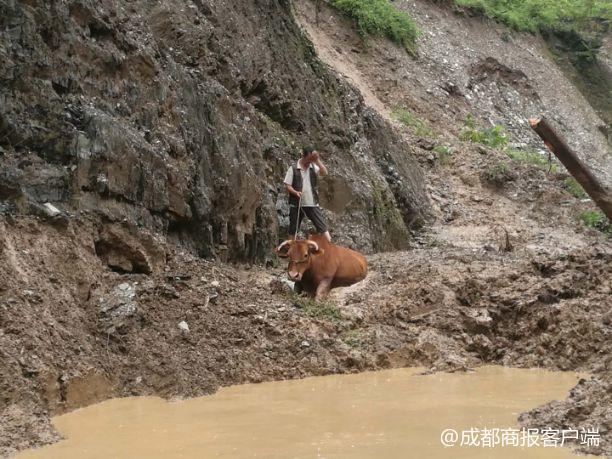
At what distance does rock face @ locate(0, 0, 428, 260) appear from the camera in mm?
9805

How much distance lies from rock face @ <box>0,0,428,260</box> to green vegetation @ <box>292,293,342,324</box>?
1.97 metres

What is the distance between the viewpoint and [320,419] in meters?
7.34

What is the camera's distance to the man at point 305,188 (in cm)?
1283

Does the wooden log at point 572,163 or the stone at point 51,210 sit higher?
the wooden log at point 572,163

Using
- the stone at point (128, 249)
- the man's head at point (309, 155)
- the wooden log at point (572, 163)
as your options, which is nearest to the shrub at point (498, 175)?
the man's head at point (309, 155)

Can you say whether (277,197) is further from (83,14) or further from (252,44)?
(83,14)

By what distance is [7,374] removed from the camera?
724 centimetres

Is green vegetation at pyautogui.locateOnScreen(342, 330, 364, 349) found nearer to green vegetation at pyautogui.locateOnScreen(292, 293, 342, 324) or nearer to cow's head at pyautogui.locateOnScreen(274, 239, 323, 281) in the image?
green vegetation at pyautogui.locateOnScreen(292, 293, 342, 324)

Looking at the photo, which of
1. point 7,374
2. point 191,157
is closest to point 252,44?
point 191,157

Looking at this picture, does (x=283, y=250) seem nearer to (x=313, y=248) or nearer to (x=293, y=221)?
(x=313, y=248)

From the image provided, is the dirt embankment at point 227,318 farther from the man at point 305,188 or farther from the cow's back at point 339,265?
the man at point 305,188

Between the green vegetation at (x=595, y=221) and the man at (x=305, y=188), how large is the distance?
1224 cm

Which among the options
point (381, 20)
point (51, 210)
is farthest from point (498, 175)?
point (51, 210)

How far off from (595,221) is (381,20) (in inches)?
470
